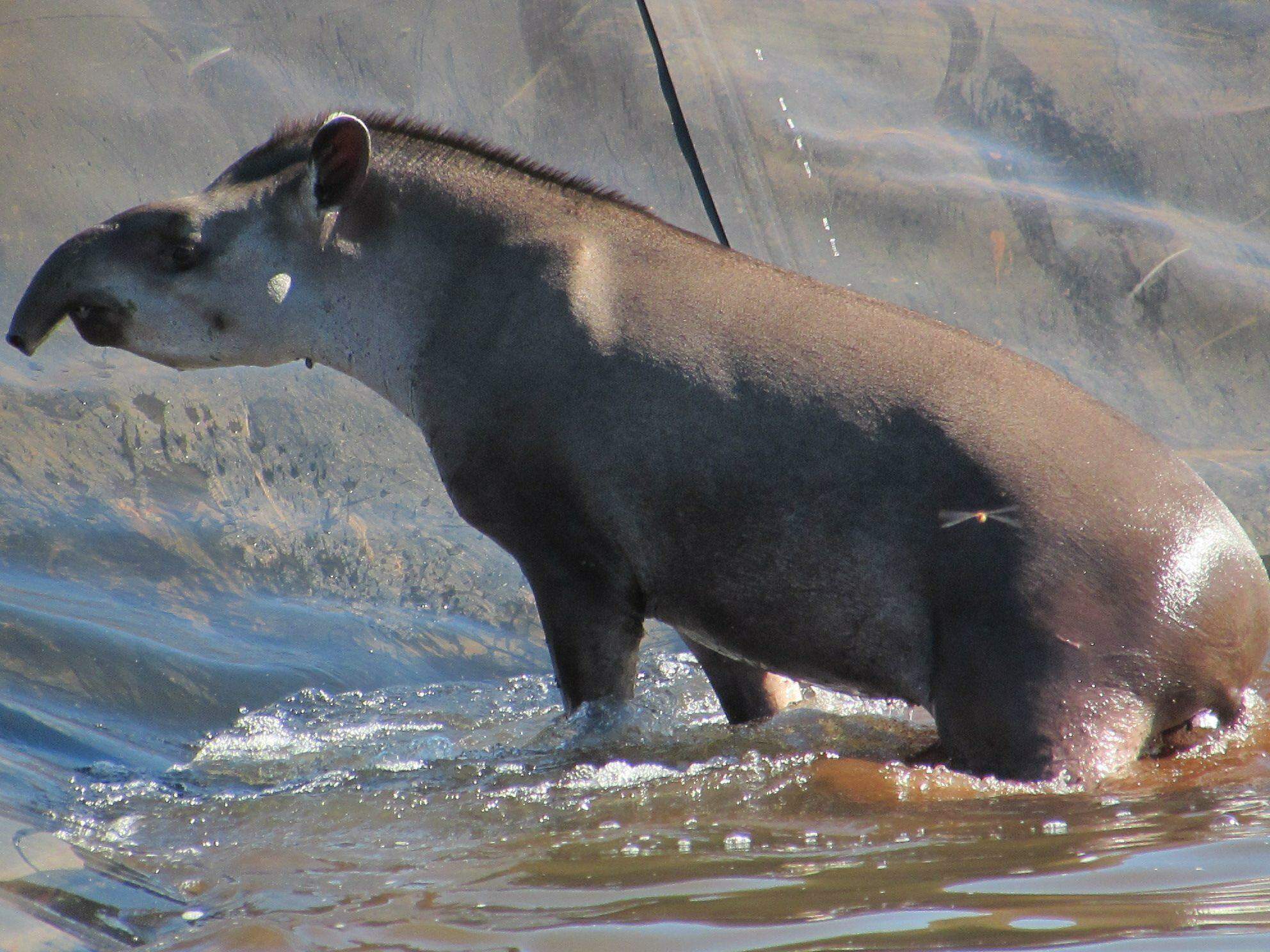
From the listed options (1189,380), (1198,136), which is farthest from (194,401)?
(1198,136)

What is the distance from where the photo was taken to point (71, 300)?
17.6 ft

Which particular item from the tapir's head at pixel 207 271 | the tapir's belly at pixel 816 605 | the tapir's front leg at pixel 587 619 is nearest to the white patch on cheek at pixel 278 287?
the tapir's head at pixel 207 271

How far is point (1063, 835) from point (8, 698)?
149 inches

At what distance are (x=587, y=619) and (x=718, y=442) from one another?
735mm

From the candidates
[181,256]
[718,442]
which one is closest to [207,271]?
[181,256]

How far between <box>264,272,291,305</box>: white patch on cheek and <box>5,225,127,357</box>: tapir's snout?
55 centimetres

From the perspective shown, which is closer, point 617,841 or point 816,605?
point 617,841

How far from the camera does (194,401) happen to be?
7.89 m

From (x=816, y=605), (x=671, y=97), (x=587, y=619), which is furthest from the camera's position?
(x=671, y=97)

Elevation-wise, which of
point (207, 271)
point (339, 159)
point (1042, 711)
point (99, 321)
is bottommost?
point (1042, 711)

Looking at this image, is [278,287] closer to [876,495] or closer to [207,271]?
[207,271]

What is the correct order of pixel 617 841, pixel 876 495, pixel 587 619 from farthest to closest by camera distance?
pixel 587 619 → pixel 876 495 → pixel 617 841

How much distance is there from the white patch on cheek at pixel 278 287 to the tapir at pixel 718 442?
0.01 metres

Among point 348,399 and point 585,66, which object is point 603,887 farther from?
point 585,66
